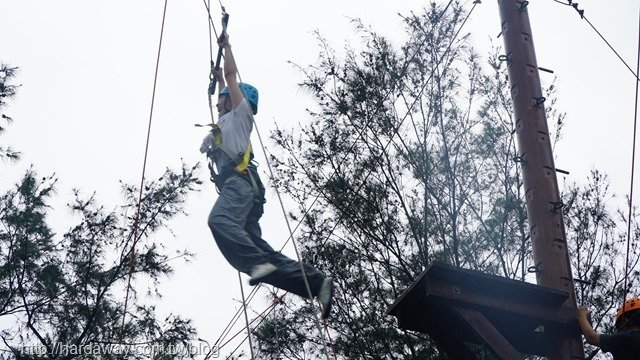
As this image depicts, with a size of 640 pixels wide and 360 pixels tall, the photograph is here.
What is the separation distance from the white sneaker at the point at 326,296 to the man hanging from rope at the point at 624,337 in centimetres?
163

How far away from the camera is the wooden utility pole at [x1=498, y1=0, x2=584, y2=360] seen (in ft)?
20.4

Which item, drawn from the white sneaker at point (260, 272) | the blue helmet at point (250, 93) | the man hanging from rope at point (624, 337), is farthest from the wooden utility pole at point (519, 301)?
the blue helmet at point (250, 93)

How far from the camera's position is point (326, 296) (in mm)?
5285

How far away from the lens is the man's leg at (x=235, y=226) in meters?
5.51

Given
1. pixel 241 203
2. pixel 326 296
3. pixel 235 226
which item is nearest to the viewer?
pixel 326 296

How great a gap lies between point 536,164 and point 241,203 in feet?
7.34

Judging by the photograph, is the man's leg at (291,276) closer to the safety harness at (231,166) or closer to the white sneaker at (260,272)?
the white sneaker at (260,272)

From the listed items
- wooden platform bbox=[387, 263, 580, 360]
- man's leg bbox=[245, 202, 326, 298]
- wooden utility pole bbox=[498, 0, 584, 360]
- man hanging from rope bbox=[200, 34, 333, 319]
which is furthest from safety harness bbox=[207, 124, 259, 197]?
wooden utility pole bbox=[498, 0, 584, 360]

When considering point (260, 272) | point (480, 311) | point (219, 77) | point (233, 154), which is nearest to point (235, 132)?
point (233, 154)

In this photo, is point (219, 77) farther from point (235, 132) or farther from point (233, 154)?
point (233, 154)

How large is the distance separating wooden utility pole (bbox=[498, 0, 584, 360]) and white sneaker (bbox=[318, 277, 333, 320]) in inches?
65.5

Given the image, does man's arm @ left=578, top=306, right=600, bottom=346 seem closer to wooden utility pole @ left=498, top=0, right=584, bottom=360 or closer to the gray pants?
wooden utility pole @ left=498, top=0, right=584, bottom=360

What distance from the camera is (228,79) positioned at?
6.09m

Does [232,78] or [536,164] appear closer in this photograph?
[232,78]
